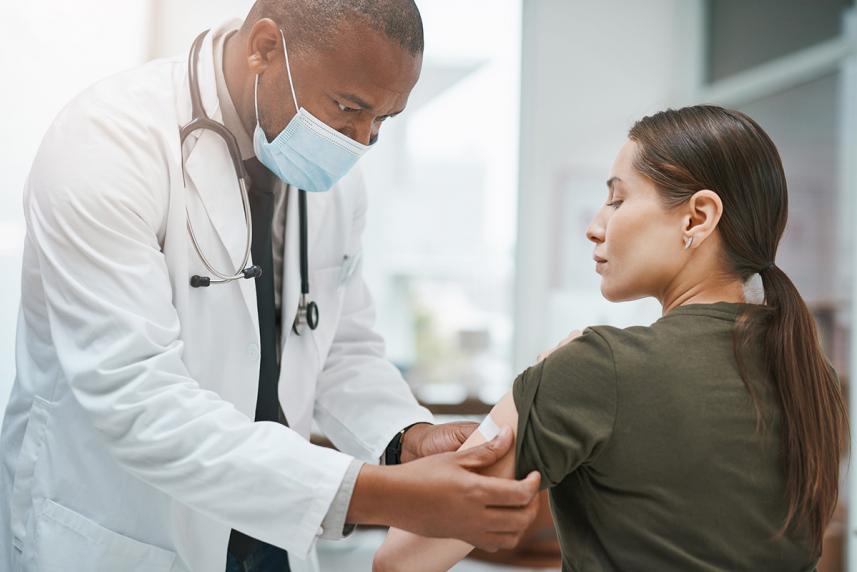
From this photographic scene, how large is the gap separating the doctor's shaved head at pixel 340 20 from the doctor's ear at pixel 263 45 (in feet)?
0.07

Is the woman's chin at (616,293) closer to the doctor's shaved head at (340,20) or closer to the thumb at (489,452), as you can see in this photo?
the thumb at (489,452)

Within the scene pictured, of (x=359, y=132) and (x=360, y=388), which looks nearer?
(x=359, y=132)

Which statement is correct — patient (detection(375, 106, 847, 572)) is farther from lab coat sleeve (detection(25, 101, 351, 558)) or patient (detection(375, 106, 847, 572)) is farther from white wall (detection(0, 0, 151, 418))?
white wall (detection(0, 0, 151, 418))

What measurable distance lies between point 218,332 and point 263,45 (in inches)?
17.7

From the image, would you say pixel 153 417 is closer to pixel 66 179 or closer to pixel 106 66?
pixel 66 179

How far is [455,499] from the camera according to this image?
0.96 meters

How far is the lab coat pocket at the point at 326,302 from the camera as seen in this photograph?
1468 millimetres

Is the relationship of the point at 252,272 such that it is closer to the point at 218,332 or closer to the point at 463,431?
the point at 218,332

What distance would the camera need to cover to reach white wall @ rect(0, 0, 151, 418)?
A: 1.42 m

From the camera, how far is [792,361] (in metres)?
0.95

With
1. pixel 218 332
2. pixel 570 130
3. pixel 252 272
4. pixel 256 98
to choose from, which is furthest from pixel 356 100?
pixel 570 130

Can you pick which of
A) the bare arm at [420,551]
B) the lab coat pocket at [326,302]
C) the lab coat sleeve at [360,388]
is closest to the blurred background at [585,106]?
the lab coat sleeve at [360,388]

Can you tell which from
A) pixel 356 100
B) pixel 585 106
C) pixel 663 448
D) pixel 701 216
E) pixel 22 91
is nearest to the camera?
pixel 663 448

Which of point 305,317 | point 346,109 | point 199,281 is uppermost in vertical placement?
point 346,109
